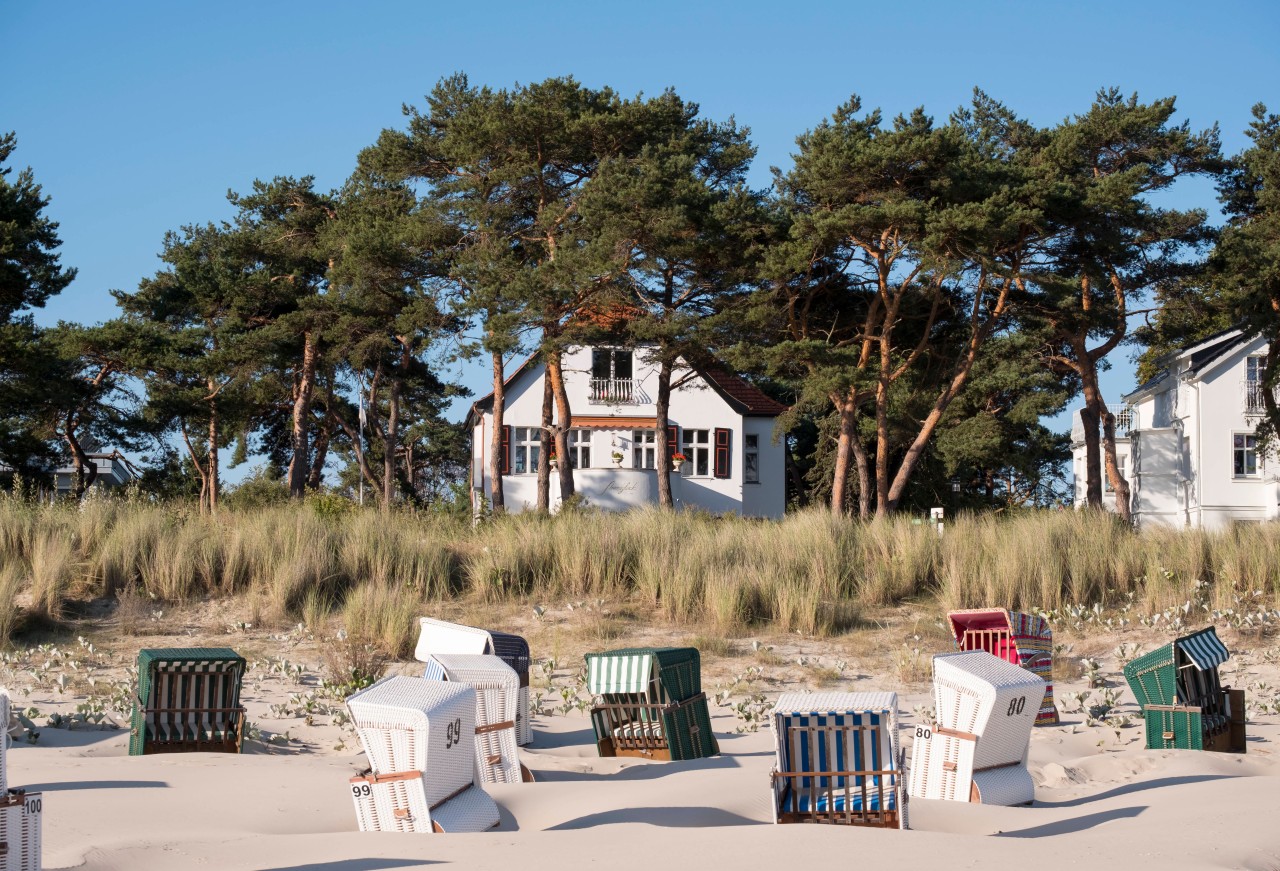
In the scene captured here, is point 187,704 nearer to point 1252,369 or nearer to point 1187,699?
point 1187,699

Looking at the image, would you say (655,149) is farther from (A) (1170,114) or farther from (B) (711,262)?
(A) (1170,114)

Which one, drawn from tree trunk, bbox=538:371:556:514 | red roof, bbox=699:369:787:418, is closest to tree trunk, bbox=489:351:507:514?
tree trunk, bbox=538:371:556:514

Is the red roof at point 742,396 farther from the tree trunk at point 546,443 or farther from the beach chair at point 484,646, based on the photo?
the beach chair at point 484,646

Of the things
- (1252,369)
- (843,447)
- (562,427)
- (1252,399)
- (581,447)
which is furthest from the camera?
(1252,369)

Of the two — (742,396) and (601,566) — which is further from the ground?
(742,396)

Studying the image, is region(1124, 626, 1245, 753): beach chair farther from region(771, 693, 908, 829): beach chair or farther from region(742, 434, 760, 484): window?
region(742, 434, 760, 484): window

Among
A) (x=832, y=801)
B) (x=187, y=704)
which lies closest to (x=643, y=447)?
(x=187, y=704)

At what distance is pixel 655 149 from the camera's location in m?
28.7

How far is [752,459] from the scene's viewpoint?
142 feet

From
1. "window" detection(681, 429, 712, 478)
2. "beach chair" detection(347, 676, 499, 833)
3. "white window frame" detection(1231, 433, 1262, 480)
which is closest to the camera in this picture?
"beach chair" detection(347, 676, 499, 833)

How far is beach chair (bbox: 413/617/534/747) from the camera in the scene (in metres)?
9.25

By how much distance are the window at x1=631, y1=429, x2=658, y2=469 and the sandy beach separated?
30.4 meters

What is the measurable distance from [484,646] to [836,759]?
3316 mm

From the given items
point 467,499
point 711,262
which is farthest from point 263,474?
point 711,262
